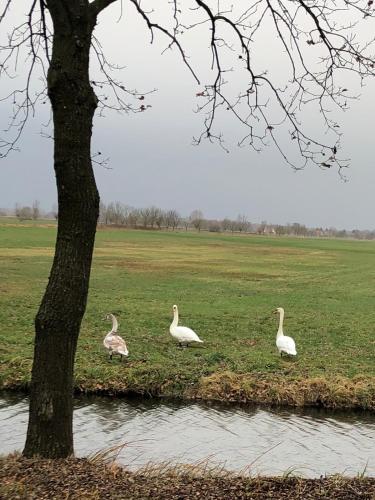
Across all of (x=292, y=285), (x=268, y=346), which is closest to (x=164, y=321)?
(x=268, y=346)

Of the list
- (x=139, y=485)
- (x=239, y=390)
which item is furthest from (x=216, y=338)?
(x=139, y=485)

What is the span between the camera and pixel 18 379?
45.3 feet

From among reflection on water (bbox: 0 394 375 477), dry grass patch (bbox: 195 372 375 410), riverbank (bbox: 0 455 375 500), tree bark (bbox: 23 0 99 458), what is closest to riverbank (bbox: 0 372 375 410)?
dry grass patch (bbox: 195 372 375 410)

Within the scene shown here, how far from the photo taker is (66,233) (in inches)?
245

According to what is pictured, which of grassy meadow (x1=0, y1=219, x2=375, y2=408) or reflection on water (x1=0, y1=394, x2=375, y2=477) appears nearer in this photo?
reflection on water (x1=0, y1=394, x2=375, y2=477)

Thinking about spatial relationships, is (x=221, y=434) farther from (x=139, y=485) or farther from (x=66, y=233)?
(x=66, y=233)

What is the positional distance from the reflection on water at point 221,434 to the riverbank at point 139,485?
3.02 m

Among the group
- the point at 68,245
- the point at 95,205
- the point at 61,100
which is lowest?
the point at 68,245

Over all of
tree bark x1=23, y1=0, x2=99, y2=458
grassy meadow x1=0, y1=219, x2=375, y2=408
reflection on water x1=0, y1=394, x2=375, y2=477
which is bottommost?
reflection on water x1=0, y1=394, x2=375, y2=477

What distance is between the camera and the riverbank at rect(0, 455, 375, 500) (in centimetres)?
540

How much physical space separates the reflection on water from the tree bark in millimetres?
3810

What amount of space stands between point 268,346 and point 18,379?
8855 mm

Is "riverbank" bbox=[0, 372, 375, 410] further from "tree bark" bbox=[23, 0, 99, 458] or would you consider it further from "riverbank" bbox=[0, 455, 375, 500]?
"tree bark" bbox=[23, 0, 99, 458]

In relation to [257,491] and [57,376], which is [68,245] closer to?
[57,376]
